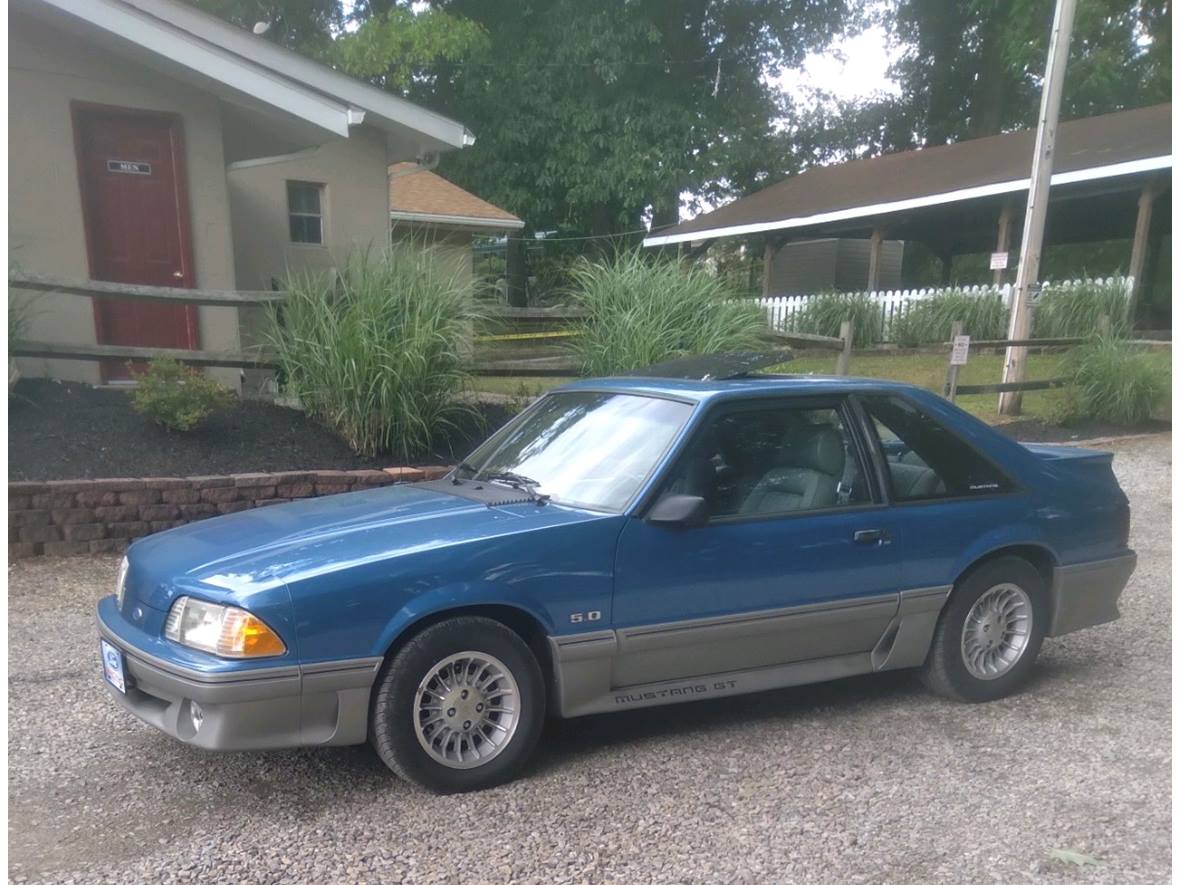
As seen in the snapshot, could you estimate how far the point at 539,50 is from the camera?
84.8 ft

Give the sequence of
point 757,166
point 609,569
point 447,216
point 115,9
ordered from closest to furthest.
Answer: point 609,569
point 115,9
point 447,216
point 757,166

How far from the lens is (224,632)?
131 inches

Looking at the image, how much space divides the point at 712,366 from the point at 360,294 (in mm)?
4219

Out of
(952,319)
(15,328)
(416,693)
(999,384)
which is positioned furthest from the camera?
(952,319)

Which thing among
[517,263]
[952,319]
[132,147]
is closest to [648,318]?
[132,147]

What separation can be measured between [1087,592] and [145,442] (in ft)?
20.5

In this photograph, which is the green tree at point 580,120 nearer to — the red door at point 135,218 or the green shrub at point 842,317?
the green shrub at point 842,317

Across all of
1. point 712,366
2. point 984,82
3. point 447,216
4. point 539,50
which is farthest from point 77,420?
point 984,82

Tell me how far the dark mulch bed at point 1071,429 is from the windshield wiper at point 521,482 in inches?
354

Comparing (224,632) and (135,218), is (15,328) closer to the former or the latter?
(135,218)

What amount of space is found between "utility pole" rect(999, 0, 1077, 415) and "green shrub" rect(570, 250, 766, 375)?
4.76m

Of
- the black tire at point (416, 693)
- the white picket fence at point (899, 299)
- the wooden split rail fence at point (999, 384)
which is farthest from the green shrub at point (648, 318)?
the white picket fence at point (899, 299)

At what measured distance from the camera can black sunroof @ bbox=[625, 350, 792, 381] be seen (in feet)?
15.2

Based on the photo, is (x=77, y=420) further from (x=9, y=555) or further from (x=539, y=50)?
(x=539, y=50)
